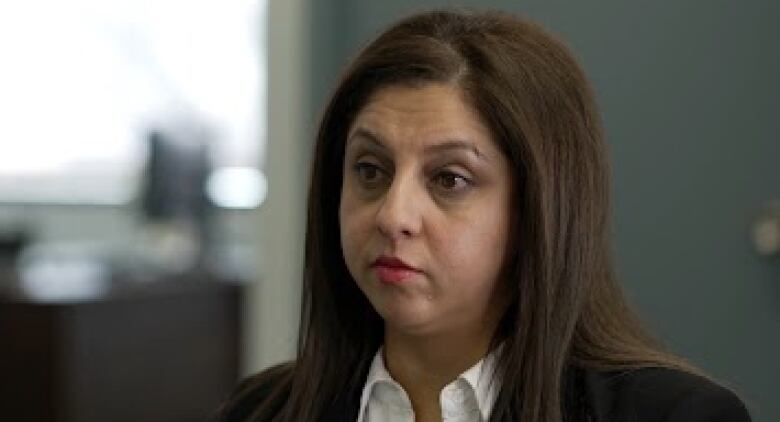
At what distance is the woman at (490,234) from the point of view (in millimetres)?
1393

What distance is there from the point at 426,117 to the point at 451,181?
0.07 metres

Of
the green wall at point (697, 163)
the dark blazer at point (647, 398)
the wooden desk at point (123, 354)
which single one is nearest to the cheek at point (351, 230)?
the dark blazer at point (647, 398)

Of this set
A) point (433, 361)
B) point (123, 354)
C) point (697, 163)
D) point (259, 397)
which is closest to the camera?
point (433, 361)

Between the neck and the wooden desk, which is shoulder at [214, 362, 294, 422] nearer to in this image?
the neck

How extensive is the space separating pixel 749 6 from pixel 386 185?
2.93ft

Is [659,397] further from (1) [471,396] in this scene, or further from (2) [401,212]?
(2) [401,212]

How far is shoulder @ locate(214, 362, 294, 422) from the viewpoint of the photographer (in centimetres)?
167

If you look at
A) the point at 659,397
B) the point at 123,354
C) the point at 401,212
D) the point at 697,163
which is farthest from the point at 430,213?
the point at 123,354

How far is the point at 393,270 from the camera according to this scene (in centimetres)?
140

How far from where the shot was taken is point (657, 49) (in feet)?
7.08

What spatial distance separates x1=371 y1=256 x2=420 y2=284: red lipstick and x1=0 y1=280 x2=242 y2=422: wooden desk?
277 centimetres

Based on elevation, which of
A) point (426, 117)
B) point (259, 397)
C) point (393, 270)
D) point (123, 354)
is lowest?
point (123, 354)

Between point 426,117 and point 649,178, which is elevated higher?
point 426,117

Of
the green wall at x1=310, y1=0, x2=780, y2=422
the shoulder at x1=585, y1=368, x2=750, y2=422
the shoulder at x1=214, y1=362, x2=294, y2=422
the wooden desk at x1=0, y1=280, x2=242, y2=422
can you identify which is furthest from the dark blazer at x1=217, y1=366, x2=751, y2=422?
the wooden desk at x1=0, y1=280, x2=242, y2=422
